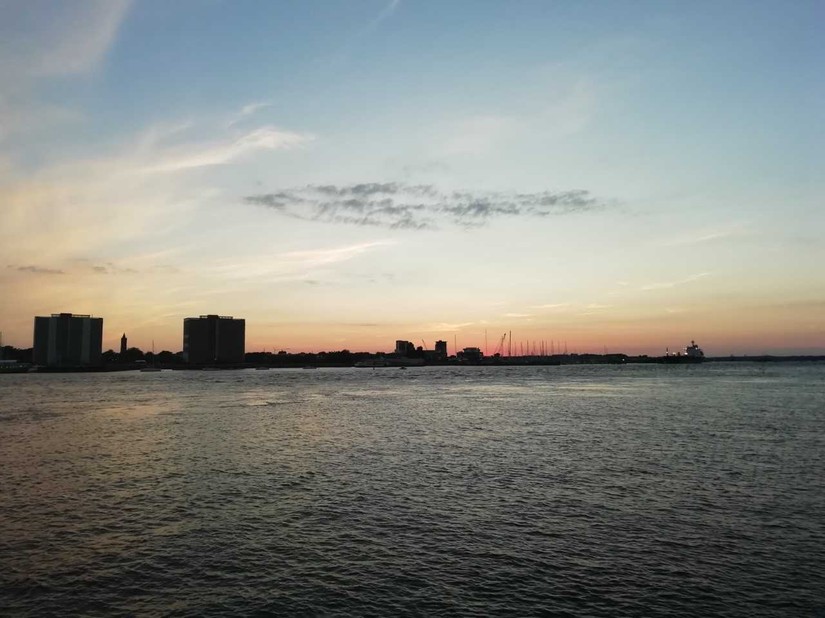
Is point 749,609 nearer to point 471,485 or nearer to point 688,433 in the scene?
point 471,485

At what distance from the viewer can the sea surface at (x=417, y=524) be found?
73.2ft

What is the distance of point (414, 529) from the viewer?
30719 millimetres

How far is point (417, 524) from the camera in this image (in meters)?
31.6

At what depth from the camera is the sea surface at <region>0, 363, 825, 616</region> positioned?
2231 cm

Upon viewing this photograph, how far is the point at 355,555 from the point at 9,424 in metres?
75.7

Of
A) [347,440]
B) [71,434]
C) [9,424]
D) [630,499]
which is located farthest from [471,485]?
[9,424]

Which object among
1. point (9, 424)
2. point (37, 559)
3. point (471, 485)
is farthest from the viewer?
point (9, 424)

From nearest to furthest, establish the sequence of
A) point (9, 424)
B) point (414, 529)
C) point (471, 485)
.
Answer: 1. point (414, 529)
2. point (471, 485)
3. point (9, 424)

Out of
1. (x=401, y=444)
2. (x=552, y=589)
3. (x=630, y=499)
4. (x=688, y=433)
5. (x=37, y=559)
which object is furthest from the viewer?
(x=688, y=433)

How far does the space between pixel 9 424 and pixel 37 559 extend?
66.3 m

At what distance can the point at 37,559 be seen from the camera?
26.5m

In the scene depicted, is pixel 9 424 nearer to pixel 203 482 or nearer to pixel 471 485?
pixel 203 482

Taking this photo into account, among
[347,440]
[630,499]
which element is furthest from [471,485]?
[347,440]

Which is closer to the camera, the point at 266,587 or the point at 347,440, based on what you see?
the point at 266,587
